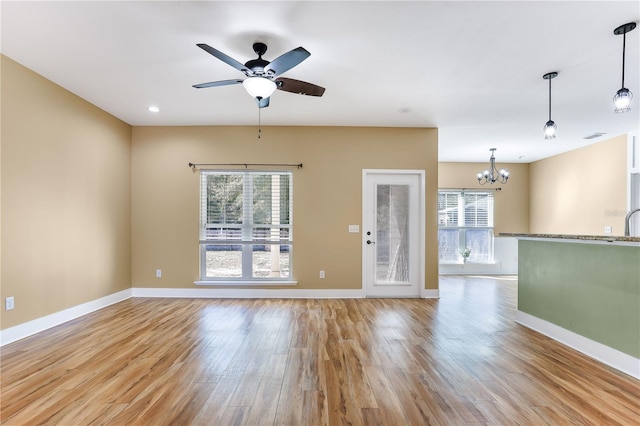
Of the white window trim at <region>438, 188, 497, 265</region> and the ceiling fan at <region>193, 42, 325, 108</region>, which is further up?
the ceiling fan at <region>193, 42, 325, 108</region>

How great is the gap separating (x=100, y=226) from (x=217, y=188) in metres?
1.71

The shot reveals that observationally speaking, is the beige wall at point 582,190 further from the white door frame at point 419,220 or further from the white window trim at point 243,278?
the white window trim at point 243,278

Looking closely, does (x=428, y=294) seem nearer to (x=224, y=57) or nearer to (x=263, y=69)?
(x=263, y=69)

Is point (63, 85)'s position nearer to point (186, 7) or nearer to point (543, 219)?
point (186, 7)

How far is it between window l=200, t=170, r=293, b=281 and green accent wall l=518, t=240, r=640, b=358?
3.36 meters

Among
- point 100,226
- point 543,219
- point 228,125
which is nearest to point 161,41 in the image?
point 228,125

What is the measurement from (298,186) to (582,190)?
5.92m

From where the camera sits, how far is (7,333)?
290 centimetres

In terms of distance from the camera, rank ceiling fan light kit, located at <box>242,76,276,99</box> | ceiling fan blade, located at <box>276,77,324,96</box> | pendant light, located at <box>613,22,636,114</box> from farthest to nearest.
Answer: ceiling fan blade, located at <box>276,77,324,96</box>
ceiling fan light kit, located at <box>242,76,276,99</box>
pendant light, located at <box>613,22,636,114</box>

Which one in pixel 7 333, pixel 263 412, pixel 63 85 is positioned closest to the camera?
pixel 263 412

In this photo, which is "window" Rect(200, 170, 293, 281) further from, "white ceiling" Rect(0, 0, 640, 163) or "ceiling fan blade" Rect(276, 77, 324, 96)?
"ceiling fan blade" Rect(276, 77, 324, 96)

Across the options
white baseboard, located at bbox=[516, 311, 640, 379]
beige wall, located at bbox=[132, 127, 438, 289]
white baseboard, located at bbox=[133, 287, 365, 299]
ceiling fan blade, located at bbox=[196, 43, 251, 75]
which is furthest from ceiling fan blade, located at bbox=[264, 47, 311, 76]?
white baseboard, located at bbox=[516, 311, 640, 379]

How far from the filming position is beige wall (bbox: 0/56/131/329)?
9.75ft

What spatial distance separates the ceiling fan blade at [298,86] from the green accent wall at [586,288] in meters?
3.01
